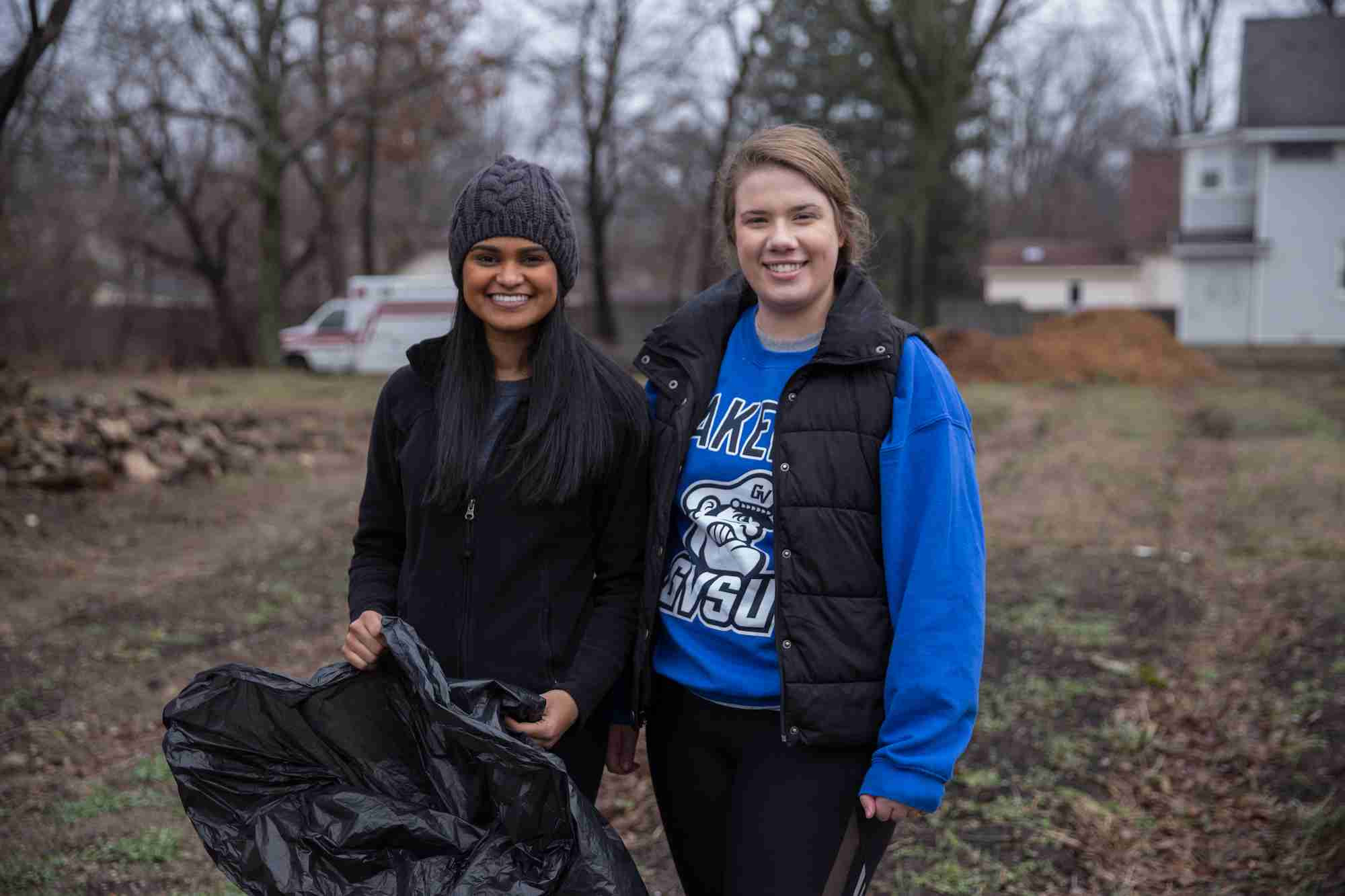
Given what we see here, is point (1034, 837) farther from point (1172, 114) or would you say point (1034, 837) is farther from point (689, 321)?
point (1172, 114)

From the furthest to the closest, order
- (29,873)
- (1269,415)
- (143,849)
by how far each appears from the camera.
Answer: (1269,415), (143,849), (29,873)

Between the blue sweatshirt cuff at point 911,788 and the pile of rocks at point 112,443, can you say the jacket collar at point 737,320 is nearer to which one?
the blue sweatshirt cuff at point 911,788

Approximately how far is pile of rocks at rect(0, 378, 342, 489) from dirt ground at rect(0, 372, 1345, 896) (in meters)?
0.24

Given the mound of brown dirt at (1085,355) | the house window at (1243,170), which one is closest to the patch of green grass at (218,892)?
the mound of brown dirt at (1085,355)

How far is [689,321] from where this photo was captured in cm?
264

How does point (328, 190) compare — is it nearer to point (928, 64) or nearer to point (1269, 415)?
point (928, 64)

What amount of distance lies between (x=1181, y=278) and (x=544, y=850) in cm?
3485

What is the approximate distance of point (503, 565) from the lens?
246cm

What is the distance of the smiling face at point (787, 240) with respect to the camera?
2.43 metres

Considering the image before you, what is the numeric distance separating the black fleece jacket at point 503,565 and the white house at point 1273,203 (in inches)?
1308

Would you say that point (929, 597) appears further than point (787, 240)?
No

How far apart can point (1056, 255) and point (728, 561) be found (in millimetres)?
47524

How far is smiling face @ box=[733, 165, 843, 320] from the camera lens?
7.98ft

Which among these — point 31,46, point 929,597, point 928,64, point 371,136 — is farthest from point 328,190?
point 929,597
